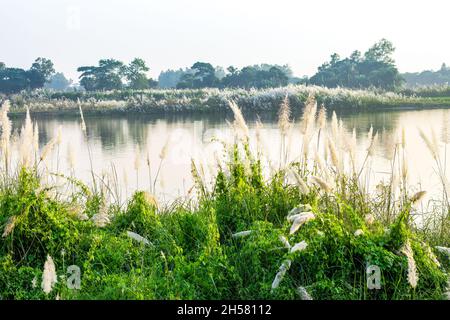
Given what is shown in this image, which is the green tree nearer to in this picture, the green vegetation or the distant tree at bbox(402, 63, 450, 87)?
the green vegetation

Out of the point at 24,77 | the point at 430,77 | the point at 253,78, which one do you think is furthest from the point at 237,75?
the point at 430,77

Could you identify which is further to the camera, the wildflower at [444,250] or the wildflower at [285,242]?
the wildflower at [444,250]

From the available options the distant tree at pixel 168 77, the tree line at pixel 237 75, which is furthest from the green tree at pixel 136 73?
the distant tree at pixel 168 77

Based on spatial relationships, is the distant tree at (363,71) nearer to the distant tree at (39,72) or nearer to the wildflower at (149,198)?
the distant tree at (39,72)

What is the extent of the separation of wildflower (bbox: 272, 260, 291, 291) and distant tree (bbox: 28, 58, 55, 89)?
23475mm

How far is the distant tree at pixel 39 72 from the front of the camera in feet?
81.3

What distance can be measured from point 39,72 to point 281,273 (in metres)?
23.8

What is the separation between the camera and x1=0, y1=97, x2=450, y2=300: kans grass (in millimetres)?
2863

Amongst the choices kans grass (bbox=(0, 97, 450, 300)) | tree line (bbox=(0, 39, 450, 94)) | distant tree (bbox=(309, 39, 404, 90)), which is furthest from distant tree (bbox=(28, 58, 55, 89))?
kans grass (bbox=(0, 97, 450, 300))

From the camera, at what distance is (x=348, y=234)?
3.03m

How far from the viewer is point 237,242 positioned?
3.58 meters

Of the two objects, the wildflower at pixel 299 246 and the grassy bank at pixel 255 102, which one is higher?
the grassy bank at pixel 255 102

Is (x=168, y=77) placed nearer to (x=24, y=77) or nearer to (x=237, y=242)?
(x=24, y=77)
